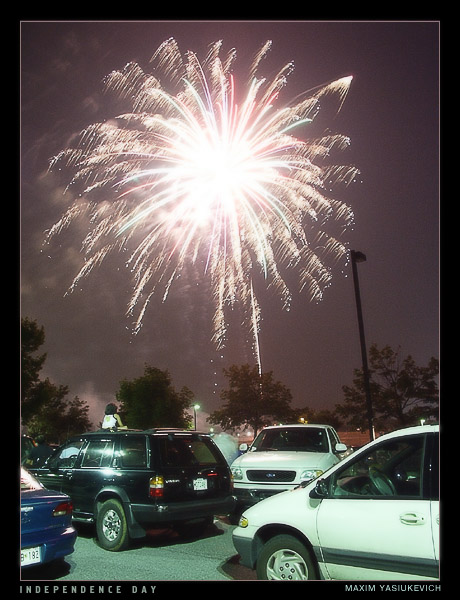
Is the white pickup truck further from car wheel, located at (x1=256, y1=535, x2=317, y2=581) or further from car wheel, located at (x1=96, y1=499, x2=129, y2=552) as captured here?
car wheel, located at (x1=256, y1=535, x2=317, y2=581)

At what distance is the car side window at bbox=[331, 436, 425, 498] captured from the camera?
5.19 meters

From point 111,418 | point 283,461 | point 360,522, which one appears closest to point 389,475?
point 360,522

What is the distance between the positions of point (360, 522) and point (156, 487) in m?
3.72

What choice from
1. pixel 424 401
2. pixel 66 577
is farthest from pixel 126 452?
pixel 424 401

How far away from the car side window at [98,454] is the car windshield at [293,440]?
3.02 meters

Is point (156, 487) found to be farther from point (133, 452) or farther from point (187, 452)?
point (187, 452)

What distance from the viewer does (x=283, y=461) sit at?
9.50 m

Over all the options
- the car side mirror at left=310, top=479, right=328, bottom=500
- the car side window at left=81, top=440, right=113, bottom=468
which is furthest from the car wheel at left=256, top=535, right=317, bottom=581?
the car side window at left=81, top=440, right=113, bottom=468

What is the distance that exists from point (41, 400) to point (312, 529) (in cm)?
4216

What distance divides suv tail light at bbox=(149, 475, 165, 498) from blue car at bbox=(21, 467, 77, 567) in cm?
147

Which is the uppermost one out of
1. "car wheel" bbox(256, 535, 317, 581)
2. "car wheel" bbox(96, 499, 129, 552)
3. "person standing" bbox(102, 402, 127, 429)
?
"person standing" bbox(102, 402, 127, 429)

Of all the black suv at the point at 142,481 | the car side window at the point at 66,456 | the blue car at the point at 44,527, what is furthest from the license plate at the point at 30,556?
the car side window at the point at 66,456
